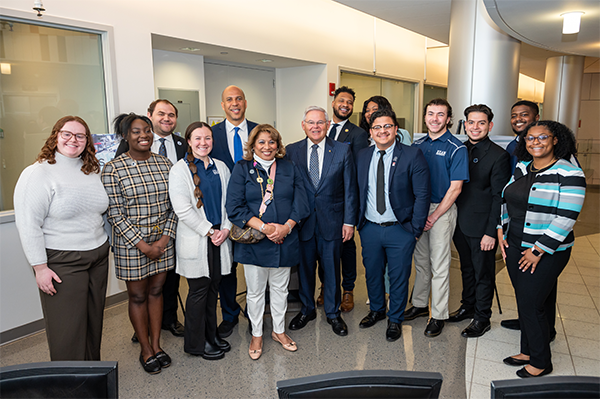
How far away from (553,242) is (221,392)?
232 cm

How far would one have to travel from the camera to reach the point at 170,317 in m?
3.63

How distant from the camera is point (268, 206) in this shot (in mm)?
3049

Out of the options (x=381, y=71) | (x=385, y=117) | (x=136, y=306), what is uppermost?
(x=381, y=71)

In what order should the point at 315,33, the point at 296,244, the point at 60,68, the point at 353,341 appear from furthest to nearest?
the point at 315,33 → the point at 60,68 → the point at 353,341 → the point at 296,244

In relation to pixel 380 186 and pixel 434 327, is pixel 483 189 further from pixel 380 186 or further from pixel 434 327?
pixel 434 327

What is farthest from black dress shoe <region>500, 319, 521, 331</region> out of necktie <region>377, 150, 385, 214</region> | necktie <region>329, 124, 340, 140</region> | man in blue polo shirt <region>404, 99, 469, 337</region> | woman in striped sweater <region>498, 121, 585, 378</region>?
necktie <region>329, 124, 340, 140</region>

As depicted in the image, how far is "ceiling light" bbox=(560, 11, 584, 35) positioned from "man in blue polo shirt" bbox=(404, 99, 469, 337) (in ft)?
6.47

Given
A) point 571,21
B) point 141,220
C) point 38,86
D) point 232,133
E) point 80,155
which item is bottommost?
point 141,220

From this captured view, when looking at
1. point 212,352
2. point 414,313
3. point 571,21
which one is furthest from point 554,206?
point 571,21

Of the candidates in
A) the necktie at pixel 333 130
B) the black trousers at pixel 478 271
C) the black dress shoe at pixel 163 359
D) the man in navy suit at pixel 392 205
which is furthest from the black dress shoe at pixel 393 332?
the necktie at pixel 333 130

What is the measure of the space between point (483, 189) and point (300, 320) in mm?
1900

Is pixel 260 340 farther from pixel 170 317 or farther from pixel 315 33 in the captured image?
pixel 315 33

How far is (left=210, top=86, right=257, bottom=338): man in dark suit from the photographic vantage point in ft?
11.7

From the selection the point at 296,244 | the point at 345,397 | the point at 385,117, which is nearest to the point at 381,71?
the point at 385,117
